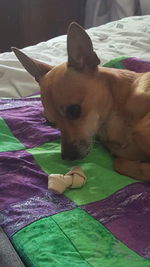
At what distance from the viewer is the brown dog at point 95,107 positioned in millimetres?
1363

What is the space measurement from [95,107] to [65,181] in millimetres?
321

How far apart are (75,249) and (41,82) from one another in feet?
2.39

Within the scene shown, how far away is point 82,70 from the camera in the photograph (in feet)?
4.77

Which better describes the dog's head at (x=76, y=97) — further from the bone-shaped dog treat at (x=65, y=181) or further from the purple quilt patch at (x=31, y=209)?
the purple quilt patch at (x=31, y=209)

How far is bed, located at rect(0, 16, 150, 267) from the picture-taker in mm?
947

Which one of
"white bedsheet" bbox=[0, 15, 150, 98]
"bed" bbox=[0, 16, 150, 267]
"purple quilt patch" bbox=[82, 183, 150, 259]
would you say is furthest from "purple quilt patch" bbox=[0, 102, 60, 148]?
"purple quilt patch" bbox=[82, 183, 150, 259]

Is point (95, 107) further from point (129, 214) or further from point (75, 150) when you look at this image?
point (129, 214)

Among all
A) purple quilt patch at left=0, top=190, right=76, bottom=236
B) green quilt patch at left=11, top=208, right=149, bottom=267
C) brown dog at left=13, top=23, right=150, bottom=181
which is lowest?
purple quilt patch at left=0, top=190, right=76, bottom=236

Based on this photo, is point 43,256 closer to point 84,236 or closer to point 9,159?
point 84,236

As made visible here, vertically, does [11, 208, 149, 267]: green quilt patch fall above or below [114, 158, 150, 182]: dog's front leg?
above

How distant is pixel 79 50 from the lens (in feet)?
4.72

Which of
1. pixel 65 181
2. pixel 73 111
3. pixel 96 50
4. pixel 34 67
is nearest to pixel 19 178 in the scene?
pixel 65 181

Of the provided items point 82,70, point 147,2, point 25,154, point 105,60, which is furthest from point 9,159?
point 147,2

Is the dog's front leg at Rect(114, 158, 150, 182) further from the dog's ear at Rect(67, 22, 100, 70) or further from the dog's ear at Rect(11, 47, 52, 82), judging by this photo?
the dog's ear at Rect(11, 47, 52, 82)
